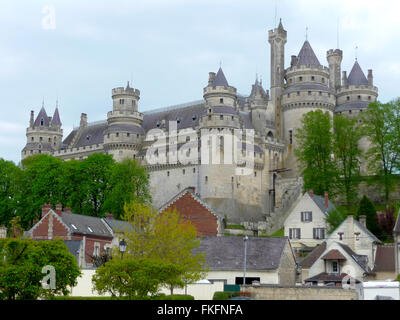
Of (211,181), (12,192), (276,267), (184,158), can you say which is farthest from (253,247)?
(12,192)

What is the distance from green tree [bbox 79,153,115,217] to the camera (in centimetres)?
8550

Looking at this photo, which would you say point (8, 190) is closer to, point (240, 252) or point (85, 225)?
point (85, 225)

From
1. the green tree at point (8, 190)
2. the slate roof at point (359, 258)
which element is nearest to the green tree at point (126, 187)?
the green tree at point (8, 190)

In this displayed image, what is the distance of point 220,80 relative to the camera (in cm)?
9275

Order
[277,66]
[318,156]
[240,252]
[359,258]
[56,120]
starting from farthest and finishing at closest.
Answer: [56,120] → [277,66] → [318,156] → [359,258] → [240,252]

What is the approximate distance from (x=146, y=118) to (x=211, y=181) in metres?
27.2

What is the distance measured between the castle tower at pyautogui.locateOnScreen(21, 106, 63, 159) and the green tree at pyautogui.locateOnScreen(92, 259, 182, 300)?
293ft

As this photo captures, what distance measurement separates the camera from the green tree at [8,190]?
289ft

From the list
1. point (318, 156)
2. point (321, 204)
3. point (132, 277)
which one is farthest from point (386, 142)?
point (132, 277)

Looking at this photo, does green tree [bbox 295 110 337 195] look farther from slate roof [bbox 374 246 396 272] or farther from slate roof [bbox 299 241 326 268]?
slate roof [bbox 374 246 396 272]

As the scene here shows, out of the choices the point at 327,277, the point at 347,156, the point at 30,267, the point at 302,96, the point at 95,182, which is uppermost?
the point at 302,96

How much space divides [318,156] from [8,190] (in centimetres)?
4234

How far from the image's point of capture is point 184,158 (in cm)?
9319

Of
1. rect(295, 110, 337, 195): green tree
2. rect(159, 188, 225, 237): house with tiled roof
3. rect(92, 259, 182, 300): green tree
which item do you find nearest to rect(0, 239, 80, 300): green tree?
rect(92, 259, 182, 300): green tree
